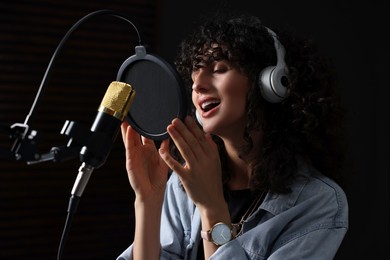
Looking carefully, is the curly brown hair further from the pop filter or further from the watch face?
the pop filter

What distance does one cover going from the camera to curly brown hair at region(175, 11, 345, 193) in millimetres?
1601

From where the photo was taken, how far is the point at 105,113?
3.08 ft

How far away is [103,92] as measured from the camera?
3.42 metres

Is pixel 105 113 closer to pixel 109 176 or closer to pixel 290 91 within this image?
pixel 290 91

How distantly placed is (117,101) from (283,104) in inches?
31.8

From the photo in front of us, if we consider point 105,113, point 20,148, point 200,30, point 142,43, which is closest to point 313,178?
point 200,30

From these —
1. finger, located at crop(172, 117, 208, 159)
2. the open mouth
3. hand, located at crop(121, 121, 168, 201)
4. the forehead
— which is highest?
the forehead

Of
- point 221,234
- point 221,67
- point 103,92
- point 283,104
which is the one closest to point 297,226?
point 221,234

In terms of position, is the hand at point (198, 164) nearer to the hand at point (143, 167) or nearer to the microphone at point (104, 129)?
the hand at point (143, 167)

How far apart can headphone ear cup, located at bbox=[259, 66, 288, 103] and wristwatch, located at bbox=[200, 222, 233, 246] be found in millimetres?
348

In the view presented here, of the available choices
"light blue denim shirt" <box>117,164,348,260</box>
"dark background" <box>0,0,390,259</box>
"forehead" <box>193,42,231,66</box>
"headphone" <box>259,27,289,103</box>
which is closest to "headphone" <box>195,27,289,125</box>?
"headphone" <box>259,27,289,103</box>

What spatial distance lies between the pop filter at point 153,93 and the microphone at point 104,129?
24cm

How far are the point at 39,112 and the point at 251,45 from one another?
1922 millimetres

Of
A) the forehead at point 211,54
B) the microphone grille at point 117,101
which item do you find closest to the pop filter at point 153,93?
the microphone grille at point 117,101
